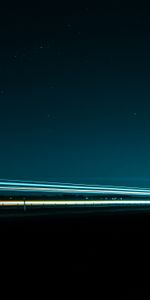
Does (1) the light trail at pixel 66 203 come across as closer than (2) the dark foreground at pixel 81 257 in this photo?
No

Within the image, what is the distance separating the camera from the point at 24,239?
50.5 feet

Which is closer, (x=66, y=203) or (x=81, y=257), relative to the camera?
(x=81, y=257)

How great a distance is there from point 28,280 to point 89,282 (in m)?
1.05

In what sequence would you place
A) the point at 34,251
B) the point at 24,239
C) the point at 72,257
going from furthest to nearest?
the point at 24,239, the point at 34,251, the point at 72,257

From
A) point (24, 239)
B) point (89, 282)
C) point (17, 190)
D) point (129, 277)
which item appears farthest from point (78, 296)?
point (17, 190)

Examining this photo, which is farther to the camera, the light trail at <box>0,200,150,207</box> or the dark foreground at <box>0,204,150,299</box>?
the light trail at <box>0,200,150,207</box>

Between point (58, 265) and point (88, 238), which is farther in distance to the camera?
point (88, 238)

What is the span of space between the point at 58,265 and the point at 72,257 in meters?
1.29

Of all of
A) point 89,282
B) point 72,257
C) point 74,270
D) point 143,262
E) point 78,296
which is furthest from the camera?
point 72,257

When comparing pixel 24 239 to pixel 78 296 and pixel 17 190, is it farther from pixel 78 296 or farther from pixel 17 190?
pixel 17 190

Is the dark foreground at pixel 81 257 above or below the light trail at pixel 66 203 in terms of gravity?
above

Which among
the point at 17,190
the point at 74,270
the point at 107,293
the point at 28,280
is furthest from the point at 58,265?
the point at 17,190

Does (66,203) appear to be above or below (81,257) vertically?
below

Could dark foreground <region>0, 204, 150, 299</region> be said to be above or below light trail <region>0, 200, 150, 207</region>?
above
